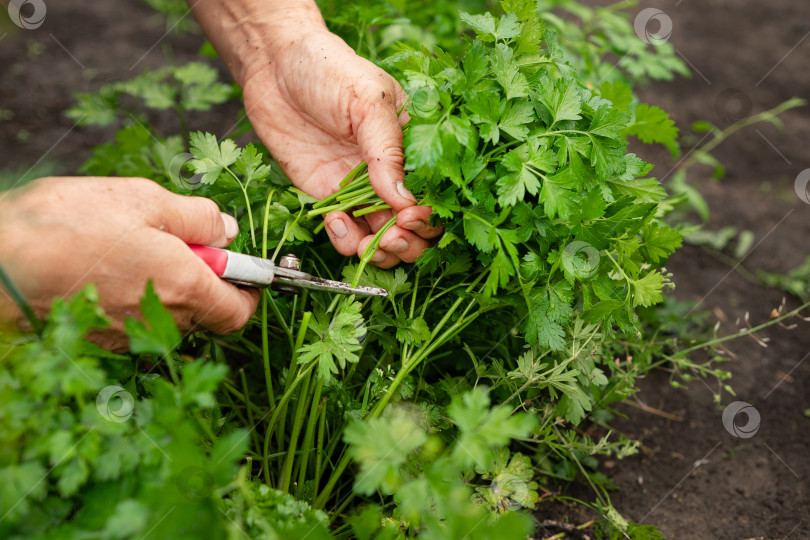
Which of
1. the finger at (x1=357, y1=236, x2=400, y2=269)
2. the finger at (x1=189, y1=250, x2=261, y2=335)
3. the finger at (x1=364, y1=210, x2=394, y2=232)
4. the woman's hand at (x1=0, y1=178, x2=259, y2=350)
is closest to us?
the woman's hand at (x1=0, y1=178, x2=259, y2=350)

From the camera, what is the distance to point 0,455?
3.50 ft

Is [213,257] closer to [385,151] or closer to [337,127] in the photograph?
[385,151]

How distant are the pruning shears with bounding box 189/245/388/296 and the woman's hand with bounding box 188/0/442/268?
0.17 m

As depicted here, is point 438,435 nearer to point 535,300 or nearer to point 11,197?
point 535,300

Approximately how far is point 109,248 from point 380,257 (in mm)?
737

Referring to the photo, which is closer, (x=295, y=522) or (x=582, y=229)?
(x=295, y=522)

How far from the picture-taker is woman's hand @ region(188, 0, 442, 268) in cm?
172

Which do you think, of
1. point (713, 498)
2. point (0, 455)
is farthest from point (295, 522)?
point (713, 498)

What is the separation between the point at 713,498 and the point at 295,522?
63.5 inches

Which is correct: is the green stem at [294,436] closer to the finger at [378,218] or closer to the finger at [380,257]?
the finger at [380,257]

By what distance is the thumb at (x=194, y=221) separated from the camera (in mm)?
1489

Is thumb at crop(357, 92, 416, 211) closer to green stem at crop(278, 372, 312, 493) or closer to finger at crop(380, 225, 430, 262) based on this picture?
finger at crop(380, 225, 430, 262)

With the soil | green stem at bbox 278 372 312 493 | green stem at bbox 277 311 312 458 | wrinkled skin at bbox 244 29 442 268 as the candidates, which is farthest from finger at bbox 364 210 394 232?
the soil

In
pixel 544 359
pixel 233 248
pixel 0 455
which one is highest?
pixel 0 455
